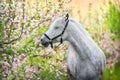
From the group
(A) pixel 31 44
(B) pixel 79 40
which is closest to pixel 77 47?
(B) pixel 79 40

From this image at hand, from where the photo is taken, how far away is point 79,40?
5.27m

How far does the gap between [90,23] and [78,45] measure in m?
2.95

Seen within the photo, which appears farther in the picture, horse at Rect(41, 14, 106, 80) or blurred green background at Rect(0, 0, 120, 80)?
blurred green background at Rect(0, 0, 120, 80)

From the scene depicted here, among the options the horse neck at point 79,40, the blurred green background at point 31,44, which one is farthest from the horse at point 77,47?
the blurred green background at point 31,44

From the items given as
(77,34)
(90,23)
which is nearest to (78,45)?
(77,34)

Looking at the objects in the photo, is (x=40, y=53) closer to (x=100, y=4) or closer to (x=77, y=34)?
(x=77, y=34)

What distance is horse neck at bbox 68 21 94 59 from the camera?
207 inches

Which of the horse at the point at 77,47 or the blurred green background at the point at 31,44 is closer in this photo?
the horse at the point at 77,47

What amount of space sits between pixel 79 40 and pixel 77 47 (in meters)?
0.08

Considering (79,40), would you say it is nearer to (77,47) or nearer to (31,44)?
(77,47)

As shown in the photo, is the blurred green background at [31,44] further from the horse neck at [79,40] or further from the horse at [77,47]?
the horse neck at [79,40]

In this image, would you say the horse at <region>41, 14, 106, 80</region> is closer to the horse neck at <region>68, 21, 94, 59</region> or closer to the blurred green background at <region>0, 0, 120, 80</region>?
the horse neck at <region>68, 21, 94, 59</region>

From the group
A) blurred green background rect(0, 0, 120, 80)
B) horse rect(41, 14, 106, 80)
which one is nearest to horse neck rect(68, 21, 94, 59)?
horse rect(41, 14, 106, 80)

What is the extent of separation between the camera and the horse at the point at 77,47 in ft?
17.3
